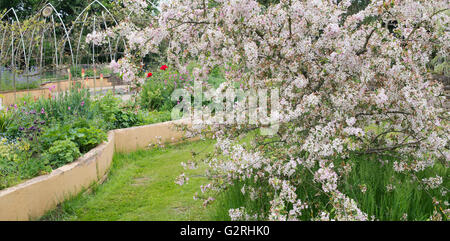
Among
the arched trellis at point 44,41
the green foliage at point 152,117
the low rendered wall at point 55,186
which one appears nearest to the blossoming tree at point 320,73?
the low rendered wall at point 55,186

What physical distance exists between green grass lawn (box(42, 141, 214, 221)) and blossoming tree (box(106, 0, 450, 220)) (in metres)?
0.80

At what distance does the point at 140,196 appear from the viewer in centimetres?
417

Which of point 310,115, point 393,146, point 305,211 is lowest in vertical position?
point 305,211

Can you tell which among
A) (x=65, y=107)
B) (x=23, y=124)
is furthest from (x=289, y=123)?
(x=65, y=107)

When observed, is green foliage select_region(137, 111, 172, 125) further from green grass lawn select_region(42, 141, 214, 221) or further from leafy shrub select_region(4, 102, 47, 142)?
leafy shrub select_region(4, 102, 47, 142)

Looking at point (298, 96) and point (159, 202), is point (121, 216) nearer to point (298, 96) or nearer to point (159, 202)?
point (159, 202)

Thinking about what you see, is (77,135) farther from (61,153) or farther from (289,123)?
(289,123)

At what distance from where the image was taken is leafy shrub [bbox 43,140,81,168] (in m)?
3.90

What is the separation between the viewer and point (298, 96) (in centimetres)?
335

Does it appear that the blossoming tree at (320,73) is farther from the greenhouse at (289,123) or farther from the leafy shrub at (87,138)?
the leafy shrub at (87,138)

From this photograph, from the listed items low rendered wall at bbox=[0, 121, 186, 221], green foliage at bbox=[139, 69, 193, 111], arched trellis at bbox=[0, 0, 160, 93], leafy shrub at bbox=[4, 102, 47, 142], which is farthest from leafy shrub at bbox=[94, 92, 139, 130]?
arched trellis at bbox=[0, 0, 160, 93]
